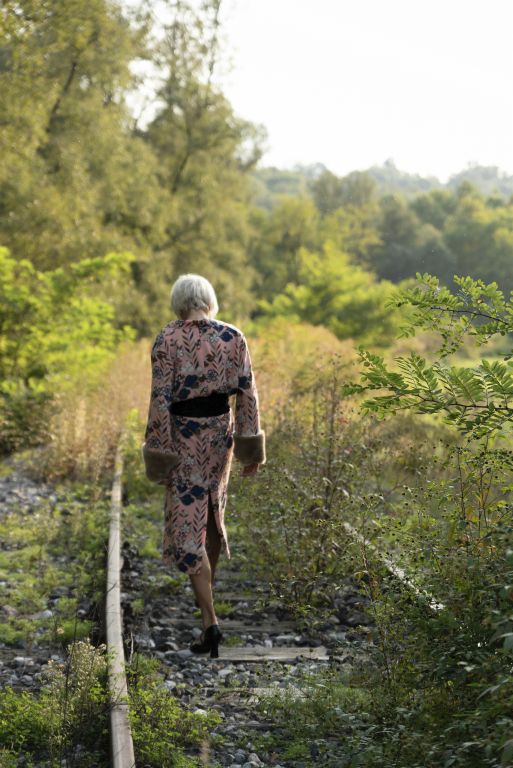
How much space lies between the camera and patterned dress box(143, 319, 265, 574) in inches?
218

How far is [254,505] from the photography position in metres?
7.12

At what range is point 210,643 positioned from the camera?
5.54 meters

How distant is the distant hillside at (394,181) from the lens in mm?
29541

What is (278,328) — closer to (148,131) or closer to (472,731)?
(148,131)

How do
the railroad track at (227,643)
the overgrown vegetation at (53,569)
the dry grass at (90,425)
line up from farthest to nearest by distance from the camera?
the dry grass at (90,425) → the overgrown vegetation at (53,569) → the railroad track at (227,643)

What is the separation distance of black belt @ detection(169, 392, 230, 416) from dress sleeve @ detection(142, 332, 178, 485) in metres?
0.10

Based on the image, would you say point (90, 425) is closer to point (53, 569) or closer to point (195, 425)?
point (53, 569)

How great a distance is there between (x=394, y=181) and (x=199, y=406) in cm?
7240

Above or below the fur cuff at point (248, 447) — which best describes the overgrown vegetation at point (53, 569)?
below

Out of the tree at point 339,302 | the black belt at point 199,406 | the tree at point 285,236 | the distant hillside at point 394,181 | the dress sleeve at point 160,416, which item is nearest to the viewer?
the dress sleeve at point 160,416

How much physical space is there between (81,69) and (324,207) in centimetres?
4749

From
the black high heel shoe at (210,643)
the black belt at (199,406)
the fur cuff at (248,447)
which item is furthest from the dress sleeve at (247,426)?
the black high heel shoe at (210,643)

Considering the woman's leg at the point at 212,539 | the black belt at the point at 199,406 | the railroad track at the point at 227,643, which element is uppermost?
the black belt at the point at 199,406

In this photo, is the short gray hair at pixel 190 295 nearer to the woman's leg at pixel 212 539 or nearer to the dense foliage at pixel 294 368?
the dense foliage at pixel 294 368
